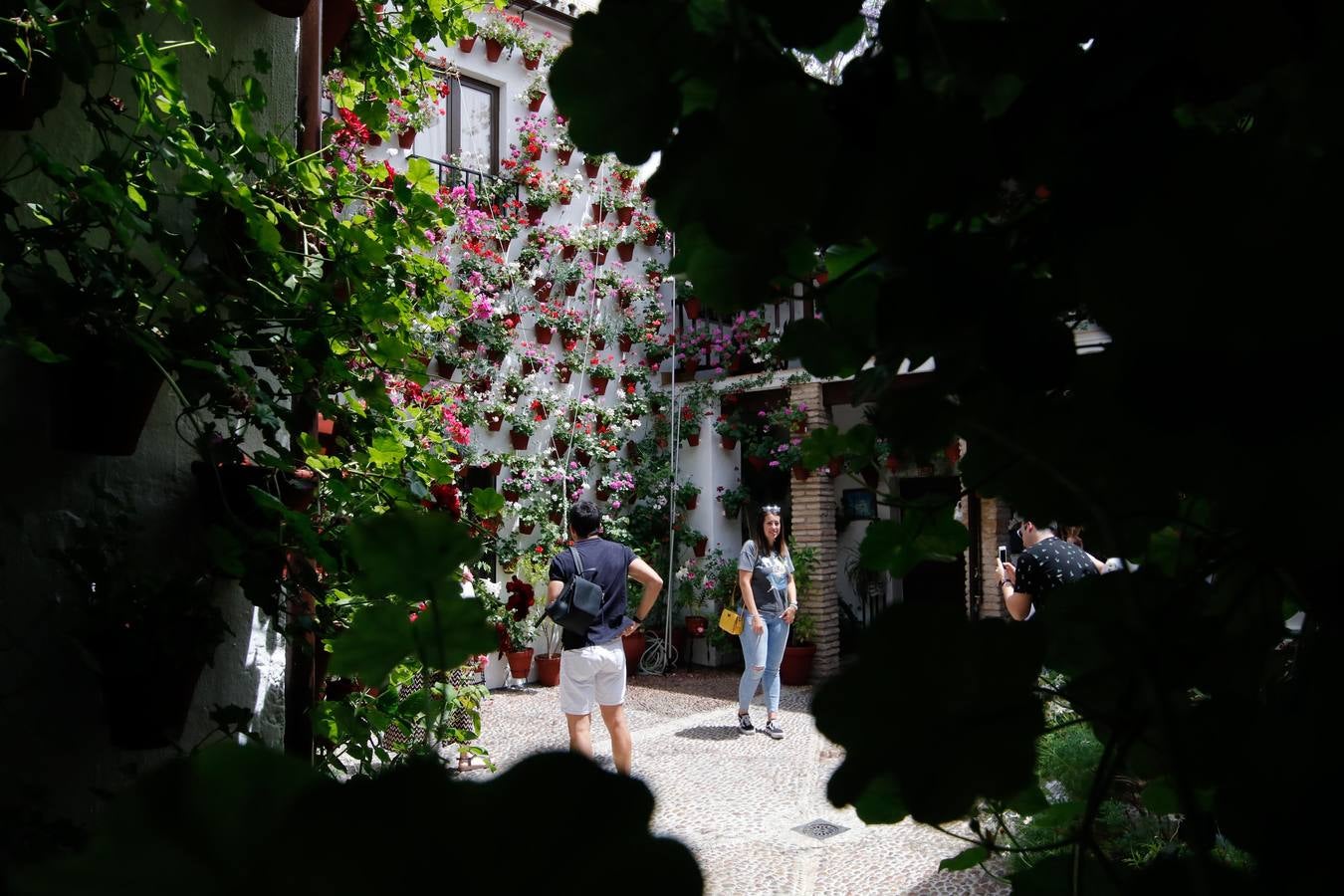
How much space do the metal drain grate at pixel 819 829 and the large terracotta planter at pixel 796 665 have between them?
13.0 ft

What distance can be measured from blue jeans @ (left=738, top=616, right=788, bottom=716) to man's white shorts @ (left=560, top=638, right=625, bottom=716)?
1.86 meters

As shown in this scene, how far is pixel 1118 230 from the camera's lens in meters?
0.35

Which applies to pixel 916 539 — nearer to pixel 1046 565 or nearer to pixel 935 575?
pixel 1046 565

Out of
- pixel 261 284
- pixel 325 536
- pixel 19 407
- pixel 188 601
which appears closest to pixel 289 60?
pixel 261 284

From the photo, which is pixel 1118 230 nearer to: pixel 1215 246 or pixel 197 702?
pixel 1215 246

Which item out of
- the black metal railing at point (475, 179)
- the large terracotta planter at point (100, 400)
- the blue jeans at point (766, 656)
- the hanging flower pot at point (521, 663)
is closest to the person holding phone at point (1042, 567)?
the blue jeans at point (766, 656)

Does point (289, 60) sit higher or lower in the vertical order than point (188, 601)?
higher

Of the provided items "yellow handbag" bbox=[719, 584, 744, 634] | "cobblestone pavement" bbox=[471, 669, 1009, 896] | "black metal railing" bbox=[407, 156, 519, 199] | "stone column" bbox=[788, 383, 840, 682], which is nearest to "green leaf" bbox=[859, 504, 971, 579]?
"cobblestone pavement" bbox=[471, 669, 1009, 896]

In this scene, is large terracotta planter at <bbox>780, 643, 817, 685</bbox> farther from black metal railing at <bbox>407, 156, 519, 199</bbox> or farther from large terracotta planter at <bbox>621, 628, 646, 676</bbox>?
black metal railing at <bbox>407, 156, 519, 199</bbox>

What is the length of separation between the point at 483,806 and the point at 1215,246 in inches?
11.8

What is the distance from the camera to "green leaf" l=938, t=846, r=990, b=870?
72 cm

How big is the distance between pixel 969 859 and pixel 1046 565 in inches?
137

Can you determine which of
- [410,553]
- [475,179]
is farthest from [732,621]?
[410,553]

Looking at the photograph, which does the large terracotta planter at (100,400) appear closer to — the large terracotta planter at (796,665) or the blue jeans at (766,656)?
the blue jeans at (766,656)
